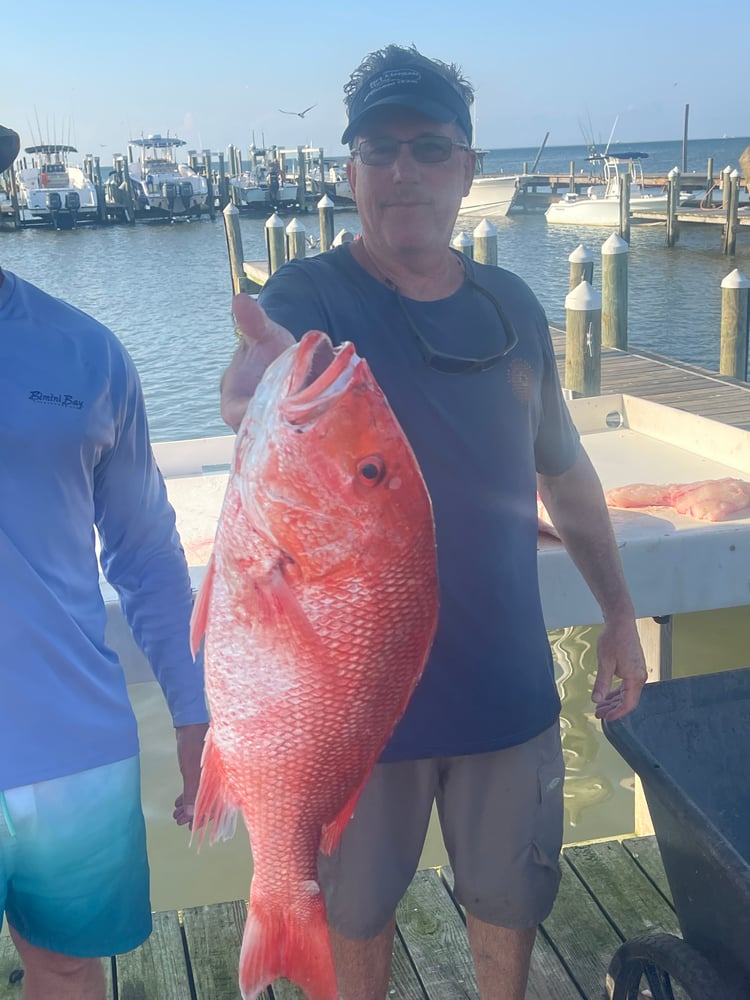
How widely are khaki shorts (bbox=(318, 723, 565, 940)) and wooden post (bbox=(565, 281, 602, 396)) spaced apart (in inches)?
289

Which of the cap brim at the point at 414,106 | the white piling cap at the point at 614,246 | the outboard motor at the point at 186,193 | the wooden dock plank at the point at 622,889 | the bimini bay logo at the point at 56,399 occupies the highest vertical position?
the outboard motor at the point at 186,193

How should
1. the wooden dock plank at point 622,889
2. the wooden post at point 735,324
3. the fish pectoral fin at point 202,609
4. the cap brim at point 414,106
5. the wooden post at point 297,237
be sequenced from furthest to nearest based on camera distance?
the wooden post at point 297,237, the wooden post at point 735,324, the wooden dock plank at point 622,889, the cap brim at point 414,106, the fish pectoral fin at point 202,609

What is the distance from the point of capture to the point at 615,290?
38.4ft

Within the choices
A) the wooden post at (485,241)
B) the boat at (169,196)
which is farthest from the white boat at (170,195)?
the wooden post at (485,241)

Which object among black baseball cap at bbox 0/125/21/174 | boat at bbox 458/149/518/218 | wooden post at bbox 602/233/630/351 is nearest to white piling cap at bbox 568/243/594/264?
wooden post at bbox 602/233/630/351

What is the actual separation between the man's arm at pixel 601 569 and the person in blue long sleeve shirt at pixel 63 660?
1.00 metres

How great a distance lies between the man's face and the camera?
6.02 ft

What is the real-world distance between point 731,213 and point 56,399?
83.7ft

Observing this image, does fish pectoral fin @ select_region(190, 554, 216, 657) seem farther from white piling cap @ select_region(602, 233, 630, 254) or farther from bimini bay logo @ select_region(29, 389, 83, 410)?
white piling cap @ select_region(602, 233, 630, 254)

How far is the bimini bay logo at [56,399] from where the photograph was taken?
167 centimetres

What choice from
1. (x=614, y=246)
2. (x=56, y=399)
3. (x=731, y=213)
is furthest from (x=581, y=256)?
(x=731, y=213)

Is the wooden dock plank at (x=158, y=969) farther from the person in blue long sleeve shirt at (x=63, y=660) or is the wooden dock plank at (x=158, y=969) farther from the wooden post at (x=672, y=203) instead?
the wooden post at (x=672, y=203)

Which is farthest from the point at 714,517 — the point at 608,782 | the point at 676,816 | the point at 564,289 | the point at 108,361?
the point at 564,289

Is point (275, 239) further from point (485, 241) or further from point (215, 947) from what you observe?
point (215, 947)
